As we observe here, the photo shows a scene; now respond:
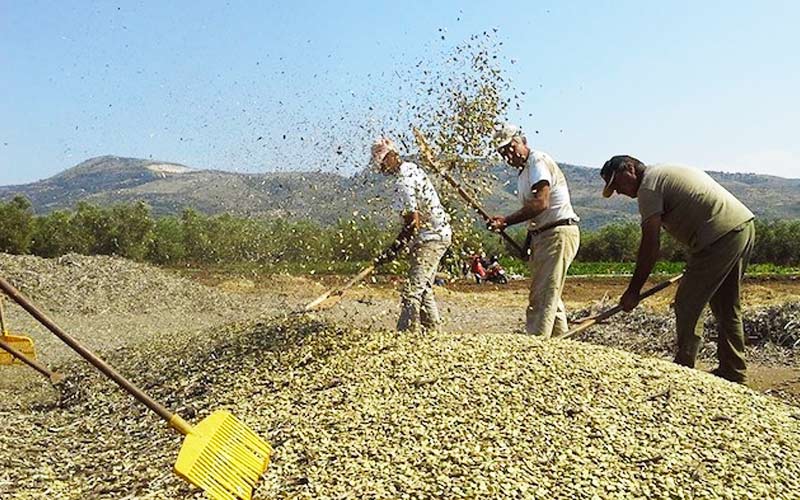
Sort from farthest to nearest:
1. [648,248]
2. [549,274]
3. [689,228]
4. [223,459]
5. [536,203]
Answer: [549,274]
[536,203]
[689,228]
[648,248]
[223,459]

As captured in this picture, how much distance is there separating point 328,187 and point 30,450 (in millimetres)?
2591

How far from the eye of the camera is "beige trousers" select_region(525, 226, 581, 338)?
505 centimetres

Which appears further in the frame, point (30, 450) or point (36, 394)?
A: point (36, 394)

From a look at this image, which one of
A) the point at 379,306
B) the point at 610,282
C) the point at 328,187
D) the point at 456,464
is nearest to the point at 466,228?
the point at 328,187

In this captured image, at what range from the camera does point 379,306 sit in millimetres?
13438

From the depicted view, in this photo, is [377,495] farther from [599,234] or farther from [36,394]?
[599,234]

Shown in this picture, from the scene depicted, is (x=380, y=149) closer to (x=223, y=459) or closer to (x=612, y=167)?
(x=612, y=167)

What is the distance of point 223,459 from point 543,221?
3011mm

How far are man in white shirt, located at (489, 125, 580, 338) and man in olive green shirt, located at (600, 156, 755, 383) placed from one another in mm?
361

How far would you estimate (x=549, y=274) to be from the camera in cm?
507

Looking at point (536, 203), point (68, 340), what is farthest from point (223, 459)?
point (536, 203)

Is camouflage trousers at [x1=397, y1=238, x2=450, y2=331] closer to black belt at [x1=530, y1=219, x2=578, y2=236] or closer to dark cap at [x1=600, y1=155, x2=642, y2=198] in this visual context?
black belt at [x1=530, y1=219, x2=578, y2=236]

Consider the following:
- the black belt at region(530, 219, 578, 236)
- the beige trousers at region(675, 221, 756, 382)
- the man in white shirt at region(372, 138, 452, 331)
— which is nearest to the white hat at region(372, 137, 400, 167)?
the man in white shirt at region(372, 138, 452, 331)

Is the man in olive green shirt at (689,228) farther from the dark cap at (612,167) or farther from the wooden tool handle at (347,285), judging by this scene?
the wooden tool handle at (347,285)
